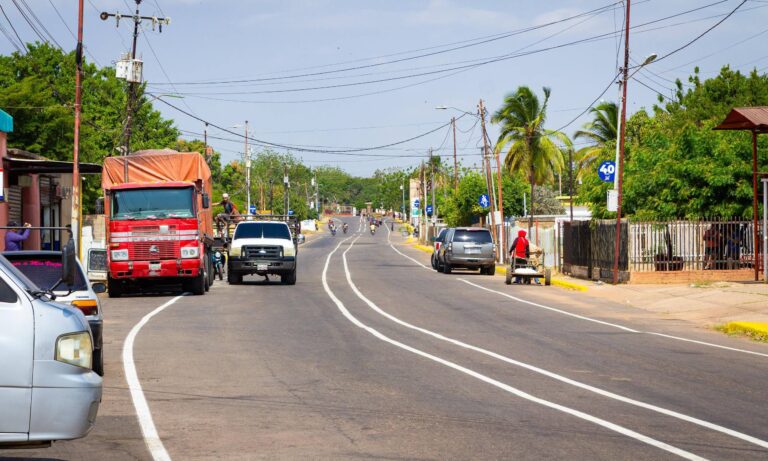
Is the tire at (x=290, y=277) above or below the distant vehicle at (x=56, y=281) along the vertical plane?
below

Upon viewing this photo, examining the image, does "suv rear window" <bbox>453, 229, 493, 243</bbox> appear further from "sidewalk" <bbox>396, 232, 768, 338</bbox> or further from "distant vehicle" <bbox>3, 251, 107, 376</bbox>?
"distant vehicle" <bbox>3, 251, 107, 376</bbox>

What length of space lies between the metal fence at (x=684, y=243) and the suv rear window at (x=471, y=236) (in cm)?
1097

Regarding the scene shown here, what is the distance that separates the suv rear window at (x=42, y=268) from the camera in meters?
12.5

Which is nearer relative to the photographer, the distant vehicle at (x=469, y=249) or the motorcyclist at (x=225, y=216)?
the motorcyclist at (x=225, y=216)

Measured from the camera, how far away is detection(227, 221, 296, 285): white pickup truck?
32.8 meters

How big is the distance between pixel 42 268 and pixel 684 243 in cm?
2410

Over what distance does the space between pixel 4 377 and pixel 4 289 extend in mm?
627

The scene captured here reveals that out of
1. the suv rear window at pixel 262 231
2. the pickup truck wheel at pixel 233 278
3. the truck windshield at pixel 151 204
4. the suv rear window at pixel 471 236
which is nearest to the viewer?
the truck windshield at pixel 151 204

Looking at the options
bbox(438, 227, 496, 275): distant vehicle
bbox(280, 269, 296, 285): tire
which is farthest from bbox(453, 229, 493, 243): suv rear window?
bbox(280, 269, 296, 285): tire

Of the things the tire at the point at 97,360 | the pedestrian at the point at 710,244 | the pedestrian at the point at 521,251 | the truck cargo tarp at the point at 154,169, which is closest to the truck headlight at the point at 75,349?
the tire at the point at 97,360

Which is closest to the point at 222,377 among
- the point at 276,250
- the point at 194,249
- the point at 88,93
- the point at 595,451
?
the point at 595,451

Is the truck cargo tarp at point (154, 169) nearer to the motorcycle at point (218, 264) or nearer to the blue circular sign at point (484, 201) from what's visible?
the motorcycle at point (218, 264)

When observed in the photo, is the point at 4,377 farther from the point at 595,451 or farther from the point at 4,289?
the point at 595,451

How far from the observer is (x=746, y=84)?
6047 centimetres
